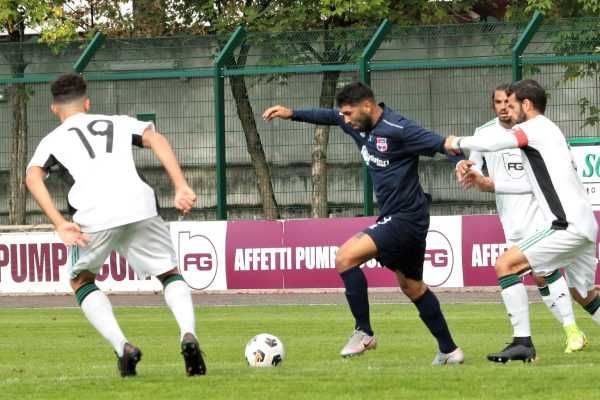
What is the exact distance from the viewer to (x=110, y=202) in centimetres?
880

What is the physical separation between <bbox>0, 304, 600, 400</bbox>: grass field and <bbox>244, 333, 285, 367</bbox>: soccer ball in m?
0.11

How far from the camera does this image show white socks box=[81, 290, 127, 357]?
8.95m

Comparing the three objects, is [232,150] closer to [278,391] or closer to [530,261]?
[530,261]

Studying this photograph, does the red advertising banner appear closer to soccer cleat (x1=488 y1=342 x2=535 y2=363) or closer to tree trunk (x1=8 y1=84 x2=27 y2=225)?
tree trunk (x1=8 y1=84 x2=27 y2=225)

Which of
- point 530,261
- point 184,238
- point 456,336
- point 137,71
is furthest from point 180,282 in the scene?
point 137,71

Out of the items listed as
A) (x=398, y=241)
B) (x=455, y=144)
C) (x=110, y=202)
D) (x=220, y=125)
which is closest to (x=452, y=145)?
(x=455, y=144)

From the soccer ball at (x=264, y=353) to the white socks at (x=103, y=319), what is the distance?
1290mm

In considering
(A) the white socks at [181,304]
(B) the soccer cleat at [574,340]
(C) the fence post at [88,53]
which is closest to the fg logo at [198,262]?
(C) the fence post at [88,53]

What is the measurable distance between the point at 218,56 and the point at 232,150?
4.91 feet

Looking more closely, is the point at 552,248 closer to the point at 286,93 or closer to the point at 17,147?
the point at 286,93

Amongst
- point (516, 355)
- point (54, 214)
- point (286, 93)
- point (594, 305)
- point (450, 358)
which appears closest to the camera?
point (54, 214)

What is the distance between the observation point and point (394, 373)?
8773 millimetres

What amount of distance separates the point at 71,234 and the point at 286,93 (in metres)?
12.6

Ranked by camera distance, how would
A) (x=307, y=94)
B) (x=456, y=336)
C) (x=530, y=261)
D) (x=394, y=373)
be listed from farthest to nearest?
(x=307, y=94) < (x=456, y=336) < (x=530, y=261) < (x=394, y=373)
